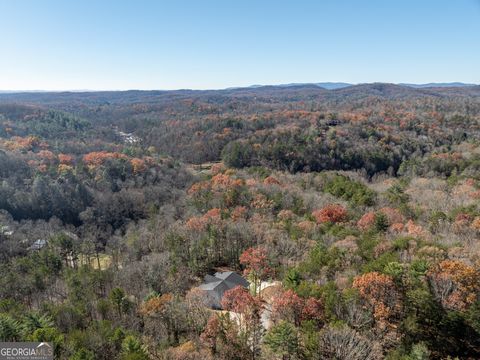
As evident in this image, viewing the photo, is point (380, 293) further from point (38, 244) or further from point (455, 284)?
point (38, 244)

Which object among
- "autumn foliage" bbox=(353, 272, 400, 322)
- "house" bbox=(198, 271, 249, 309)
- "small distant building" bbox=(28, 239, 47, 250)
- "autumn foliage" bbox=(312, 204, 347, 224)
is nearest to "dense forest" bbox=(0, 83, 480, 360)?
"autumn foliage" bbox=(353, 272, 400, 322)

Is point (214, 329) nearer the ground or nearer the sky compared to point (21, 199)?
nearer the sky

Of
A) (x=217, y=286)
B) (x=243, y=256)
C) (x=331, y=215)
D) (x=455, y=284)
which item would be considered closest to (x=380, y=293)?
(x=455, y=284)

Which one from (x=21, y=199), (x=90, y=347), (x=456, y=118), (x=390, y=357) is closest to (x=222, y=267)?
(x=90, y=347)

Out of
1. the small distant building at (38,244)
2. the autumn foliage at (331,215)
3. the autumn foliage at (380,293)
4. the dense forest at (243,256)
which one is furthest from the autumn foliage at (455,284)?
the small distant building at (38,244)

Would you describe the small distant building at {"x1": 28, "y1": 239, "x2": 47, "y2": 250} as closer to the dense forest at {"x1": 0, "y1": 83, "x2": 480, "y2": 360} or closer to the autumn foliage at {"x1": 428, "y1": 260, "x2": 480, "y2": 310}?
the dense forest at {"x1": 0, "y1": 83, "x2": 480, "y2": 360}

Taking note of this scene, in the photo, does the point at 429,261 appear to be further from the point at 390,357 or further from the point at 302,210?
the point at 302,210

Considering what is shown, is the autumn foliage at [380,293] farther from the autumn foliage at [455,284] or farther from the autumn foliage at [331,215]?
the autumn foliage at [331,215]
